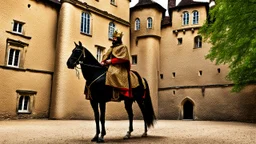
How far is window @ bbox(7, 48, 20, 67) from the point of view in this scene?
1930 centimetres

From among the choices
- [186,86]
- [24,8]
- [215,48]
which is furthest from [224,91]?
[24,8]

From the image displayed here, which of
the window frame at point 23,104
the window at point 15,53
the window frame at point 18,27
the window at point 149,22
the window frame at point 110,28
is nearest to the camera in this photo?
the window at point 15,53

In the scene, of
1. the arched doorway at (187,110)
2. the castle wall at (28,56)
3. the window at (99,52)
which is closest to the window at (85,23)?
the window at (99,52)

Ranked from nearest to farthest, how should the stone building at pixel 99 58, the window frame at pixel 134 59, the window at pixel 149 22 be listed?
the stone building at pixel 99 58 → the window at pixel 149 22 → the window frame at pixel 134 59

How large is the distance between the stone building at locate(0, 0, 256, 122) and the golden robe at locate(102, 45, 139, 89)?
535 inches

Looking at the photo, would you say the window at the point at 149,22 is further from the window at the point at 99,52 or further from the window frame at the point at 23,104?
the window frame at the point at 23,104

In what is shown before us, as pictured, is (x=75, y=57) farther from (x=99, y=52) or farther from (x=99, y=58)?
(x=99, y=52)

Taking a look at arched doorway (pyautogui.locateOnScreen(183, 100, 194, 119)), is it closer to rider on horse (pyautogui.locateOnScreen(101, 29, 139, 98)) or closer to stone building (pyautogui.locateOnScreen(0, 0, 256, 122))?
stone building (pyautogui.locateOnScreen(0, 0, 256, 122))

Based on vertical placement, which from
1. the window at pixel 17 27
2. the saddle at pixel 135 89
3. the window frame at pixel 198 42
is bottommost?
the saddle at pixel 135 89

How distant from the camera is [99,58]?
2419cm

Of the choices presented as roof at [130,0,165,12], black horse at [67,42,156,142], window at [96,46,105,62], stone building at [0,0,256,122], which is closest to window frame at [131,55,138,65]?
stone building at [0,0,256,122]

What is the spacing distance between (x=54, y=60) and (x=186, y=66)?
14239 millimetres

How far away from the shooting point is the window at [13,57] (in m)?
19.3

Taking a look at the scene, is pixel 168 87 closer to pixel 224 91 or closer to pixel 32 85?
pixel 224 91
